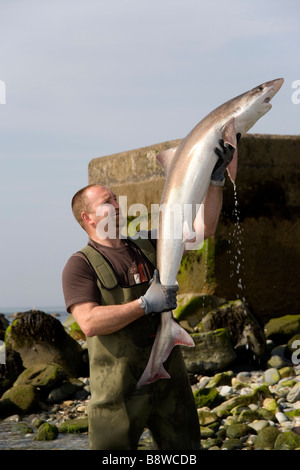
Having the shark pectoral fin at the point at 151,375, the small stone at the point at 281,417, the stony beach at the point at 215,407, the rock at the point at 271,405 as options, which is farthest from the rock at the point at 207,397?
the shark pectoral fin at the point at 151,375

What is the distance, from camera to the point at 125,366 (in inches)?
161

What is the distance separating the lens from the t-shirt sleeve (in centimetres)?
403

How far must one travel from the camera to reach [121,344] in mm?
4098

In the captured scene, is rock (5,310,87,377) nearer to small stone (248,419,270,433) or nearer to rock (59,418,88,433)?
rock (59,418,88,433)

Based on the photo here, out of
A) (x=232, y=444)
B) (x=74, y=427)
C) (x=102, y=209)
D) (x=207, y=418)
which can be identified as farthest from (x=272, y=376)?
(x=102, y=209)

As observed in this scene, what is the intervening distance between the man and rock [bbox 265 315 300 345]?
689 cm

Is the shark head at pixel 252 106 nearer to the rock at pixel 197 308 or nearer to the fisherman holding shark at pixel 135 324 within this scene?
the fisherman holding shark at pixel 135 324

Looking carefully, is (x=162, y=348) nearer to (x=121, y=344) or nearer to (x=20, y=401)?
(x=121, y=344)

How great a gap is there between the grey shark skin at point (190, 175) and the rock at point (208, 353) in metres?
5.57

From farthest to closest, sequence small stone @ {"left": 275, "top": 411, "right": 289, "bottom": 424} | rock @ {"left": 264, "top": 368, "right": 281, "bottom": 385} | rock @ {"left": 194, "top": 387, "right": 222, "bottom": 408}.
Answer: rock @ {"left": 264, "top": 368, "right": 281, "bottom": 385}
rock @ {"left": 194, "top": 387, "right": 222, "bottom": 408}
small stone @ {"left": 275, "top": 411, "right": 289, "bottom": 424}

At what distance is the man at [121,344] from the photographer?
13.3 ft

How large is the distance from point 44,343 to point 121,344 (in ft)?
23.7

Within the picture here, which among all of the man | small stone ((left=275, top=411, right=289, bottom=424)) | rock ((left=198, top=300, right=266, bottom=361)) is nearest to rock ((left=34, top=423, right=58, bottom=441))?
small stone ((left=275, top=411, right=289, bottom=424))
